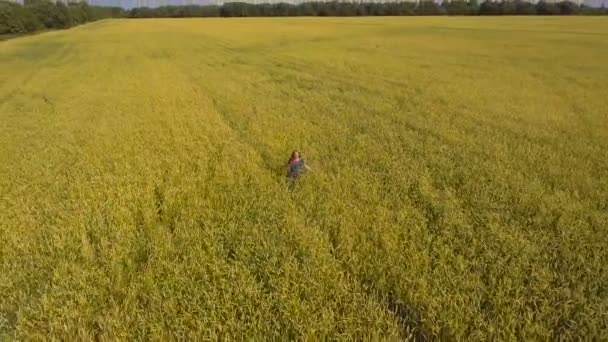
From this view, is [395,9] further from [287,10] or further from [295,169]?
[295,169]

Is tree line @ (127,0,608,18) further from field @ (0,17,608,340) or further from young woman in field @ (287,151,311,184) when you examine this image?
young woman in field @ (287,151,311,184)

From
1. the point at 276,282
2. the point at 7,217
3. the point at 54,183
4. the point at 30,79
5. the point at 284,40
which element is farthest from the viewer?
the point at 284,40

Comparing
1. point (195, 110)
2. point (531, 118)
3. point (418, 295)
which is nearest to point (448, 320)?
point (418, 295)

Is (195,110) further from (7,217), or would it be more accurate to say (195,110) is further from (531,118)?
(531,118)

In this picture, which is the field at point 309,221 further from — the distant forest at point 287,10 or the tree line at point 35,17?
the distant forest at point 287,10

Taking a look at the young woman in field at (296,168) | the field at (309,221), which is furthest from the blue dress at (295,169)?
the field at (309,221)

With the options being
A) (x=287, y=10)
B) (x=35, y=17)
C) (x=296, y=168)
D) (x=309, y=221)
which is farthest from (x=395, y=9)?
(x=309, y=221)

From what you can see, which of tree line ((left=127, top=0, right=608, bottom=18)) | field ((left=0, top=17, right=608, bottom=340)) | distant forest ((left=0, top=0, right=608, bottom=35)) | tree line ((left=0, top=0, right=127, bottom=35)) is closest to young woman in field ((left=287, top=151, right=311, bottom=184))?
field ((left=0, top=17, right=608, bottom=340))
